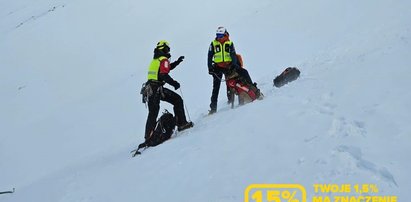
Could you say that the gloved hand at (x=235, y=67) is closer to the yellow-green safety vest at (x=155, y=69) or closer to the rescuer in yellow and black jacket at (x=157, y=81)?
the rescuer in yellow and black jacket at (x=157, y=81)

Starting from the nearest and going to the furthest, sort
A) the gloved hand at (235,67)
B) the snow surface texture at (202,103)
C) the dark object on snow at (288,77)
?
the snow surface texture at (202,103)
the gloved hand at (235,67)
the dark object on snow at (288,77)

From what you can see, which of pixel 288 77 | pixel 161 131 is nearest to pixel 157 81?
pixel 161 131

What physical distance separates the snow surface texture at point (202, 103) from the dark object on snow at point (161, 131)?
0.45 meters

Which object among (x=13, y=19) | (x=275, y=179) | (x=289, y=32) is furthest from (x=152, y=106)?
(x=13, y=19)

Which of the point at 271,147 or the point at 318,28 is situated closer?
the point at 271,147

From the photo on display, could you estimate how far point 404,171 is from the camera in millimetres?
4164

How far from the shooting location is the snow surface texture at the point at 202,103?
496cm

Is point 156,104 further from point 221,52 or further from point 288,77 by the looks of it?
point 288,77

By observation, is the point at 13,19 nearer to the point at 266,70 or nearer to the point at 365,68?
the point at 266,70

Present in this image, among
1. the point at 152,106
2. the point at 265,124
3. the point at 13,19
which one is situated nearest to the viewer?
the point at 265,124

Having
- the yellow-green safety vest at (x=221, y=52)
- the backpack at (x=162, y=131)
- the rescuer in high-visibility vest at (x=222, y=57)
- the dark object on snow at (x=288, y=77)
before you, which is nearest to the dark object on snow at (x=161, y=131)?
the backpack at (x=162, y=131)

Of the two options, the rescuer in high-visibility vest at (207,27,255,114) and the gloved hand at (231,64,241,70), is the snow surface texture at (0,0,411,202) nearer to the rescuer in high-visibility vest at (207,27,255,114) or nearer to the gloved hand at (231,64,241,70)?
the rescuer in high-visibility vest at (207,27,255,114)

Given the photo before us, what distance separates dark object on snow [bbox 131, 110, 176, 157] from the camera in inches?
332

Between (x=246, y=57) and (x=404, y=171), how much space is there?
41.6ft
